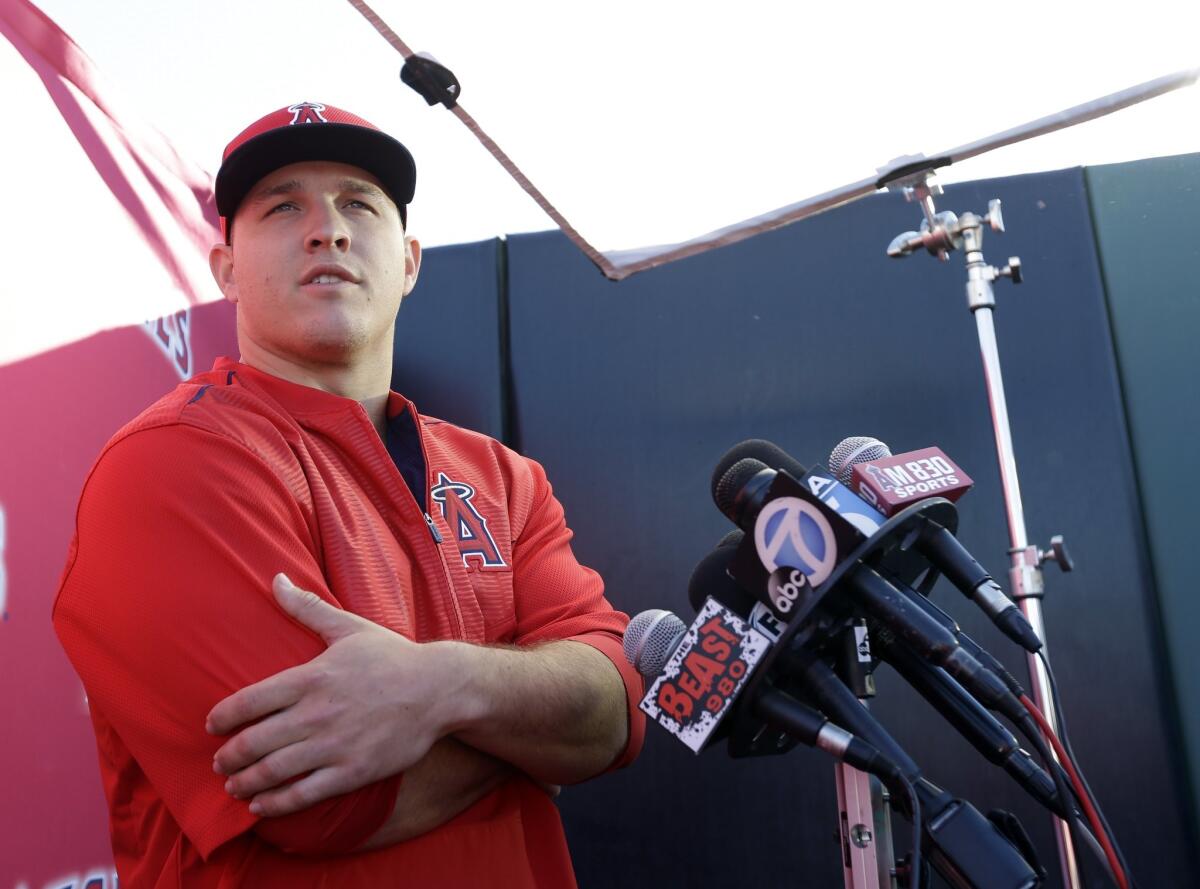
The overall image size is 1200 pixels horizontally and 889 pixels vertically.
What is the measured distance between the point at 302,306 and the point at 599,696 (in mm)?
753

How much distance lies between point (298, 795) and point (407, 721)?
0.43 feet

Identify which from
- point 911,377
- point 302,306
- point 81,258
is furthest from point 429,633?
point 911,377

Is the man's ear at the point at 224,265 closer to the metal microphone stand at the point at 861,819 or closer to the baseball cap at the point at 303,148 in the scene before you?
the baseball cap at the point at 303,148

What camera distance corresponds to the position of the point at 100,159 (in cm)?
188

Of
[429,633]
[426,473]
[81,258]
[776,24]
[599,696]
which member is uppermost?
[776,24]

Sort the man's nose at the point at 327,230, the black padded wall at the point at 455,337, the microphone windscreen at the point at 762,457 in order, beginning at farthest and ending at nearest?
1. the black padded wall at the point at 455,337
2. the man's nose at the point at 327,230
3. the microphone windscreen at the point at 762,457

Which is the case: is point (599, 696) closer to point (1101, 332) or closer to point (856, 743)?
point (856, 743)

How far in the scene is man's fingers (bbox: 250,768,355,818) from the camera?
3.17 feet

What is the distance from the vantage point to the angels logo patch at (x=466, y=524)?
1.44 m

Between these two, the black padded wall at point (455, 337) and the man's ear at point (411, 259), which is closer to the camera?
the man's ear at point (411, 259)

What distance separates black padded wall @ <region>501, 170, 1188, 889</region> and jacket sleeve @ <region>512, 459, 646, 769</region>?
476 mm

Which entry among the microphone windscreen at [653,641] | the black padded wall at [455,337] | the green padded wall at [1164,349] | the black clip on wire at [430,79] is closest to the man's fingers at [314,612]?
the microphone windscreen at [653,641]

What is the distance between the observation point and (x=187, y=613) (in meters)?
1.04

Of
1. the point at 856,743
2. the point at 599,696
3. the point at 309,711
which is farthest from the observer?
the point at 599,696
